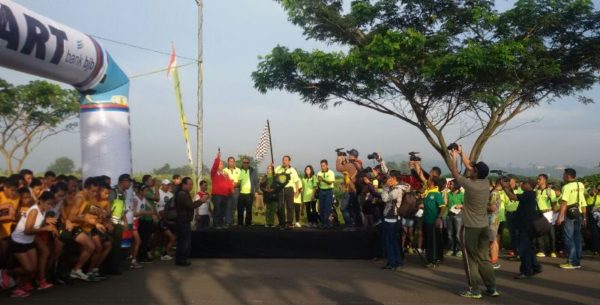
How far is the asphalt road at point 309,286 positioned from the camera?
6.81 meters

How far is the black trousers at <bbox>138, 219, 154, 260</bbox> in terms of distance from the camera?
9.63 m

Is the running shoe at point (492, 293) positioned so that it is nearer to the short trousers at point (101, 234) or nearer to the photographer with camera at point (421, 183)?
the photographer with camera at point (421, 183)

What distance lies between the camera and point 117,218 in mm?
8570

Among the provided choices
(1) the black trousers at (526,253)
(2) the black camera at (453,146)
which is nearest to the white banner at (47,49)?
(2) the black camera at (453,146)

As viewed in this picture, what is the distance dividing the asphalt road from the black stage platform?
0.60m

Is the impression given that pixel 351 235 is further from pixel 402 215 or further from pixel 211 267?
pixel 211 267

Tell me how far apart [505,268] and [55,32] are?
8.76m

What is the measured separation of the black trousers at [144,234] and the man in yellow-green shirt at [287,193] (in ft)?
9.71

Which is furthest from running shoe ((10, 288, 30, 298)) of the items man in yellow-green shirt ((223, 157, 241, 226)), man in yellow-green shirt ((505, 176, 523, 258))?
man in yellow-green shirt ((505, 176, 523, 258))

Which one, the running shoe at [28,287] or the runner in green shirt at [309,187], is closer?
the running shoe at [28,287]

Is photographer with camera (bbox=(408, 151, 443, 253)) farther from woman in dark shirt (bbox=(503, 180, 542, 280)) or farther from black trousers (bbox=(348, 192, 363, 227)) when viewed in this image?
woman in dark shirt (bbox=(503, 180, 542, 280))

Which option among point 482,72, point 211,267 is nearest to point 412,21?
point 482,72

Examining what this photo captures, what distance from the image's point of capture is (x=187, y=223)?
926 cm

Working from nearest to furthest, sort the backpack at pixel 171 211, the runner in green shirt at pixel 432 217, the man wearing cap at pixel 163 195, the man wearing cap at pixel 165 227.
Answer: the runner in green shirt at pixel 432 217 → the backpack at pixel 171 211 → the man wearing cap at pixel 165 227 → the man wearing cap at pixel 163 195
